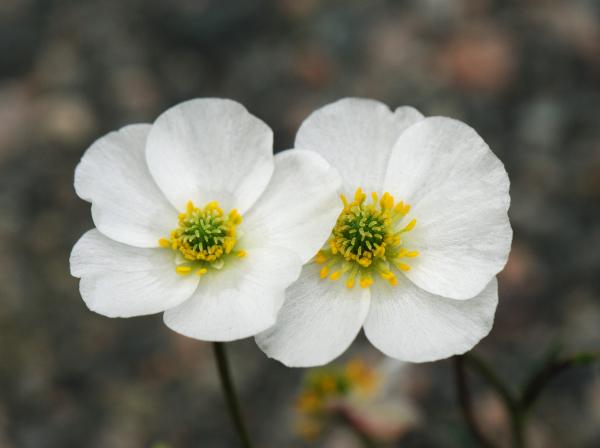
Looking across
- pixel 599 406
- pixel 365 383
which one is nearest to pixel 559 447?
pixel 599 406

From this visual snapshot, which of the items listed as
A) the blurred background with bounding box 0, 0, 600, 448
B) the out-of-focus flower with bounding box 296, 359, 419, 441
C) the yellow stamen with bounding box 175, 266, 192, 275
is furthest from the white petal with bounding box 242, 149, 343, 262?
the blurred background with bounding box 0, 0, 600, 448

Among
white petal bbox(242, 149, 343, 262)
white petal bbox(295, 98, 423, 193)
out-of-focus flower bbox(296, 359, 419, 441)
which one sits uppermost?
white petal bbox(295, 98, 423, 193)

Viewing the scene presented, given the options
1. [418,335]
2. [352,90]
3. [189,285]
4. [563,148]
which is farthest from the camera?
[352,90]

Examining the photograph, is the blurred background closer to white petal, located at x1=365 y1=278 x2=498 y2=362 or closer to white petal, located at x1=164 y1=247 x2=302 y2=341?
white petal, located at x1=365 y1=278 x2=498 y2=362

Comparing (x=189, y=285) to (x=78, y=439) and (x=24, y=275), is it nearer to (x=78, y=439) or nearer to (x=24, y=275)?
(x=78, y=439)

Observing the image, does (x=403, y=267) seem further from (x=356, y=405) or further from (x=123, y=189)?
(x=356, y=405)

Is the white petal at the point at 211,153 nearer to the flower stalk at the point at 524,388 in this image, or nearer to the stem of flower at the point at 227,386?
the stem of flower at the point at 227,386
